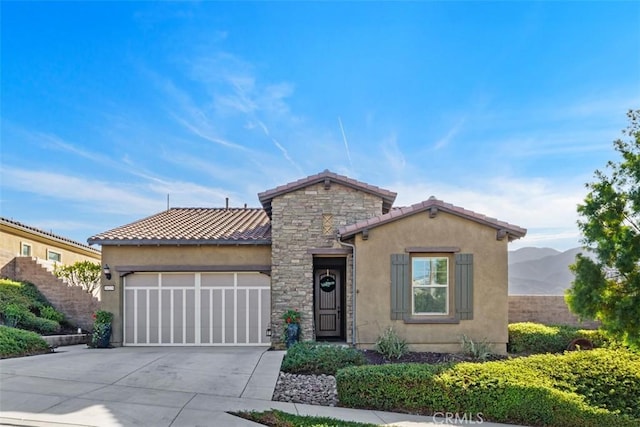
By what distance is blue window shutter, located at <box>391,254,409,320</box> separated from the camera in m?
12.1

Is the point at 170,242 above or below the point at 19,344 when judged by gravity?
above

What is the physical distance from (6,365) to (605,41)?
1584cm

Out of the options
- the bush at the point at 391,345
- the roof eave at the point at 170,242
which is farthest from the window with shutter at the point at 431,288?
the roof eave at the point at 170,242

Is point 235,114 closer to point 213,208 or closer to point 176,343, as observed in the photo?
point 213,208

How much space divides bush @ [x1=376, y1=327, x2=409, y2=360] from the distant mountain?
34.7 ft

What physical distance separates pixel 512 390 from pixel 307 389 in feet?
12.2

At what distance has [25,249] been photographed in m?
19.4

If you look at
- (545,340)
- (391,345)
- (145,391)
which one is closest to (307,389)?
(145,391)

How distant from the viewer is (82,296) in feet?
54.3

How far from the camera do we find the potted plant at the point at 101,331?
13.2m

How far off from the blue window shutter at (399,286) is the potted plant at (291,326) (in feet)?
9.24

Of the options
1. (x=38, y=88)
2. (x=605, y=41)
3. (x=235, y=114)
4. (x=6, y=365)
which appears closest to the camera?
(x=6, y=365)

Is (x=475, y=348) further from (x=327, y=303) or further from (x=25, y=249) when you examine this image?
(x=25, y=249)

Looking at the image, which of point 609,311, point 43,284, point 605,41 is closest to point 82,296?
point 43,284
